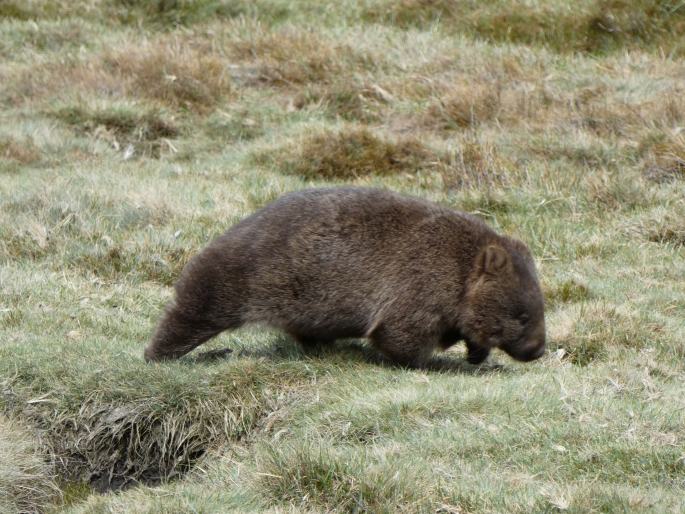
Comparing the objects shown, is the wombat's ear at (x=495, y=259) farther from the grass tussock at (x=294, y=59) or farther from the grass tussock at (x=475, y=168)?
the grass tussock at (x=294, y=59)

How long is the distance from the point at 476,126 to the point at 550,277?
3.28 metres

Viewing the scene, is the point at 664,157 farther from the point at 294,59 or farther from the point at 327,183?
the point at 294,59

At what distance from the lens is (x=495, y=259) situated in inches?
229

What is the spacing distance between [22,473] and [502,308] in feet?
8.64

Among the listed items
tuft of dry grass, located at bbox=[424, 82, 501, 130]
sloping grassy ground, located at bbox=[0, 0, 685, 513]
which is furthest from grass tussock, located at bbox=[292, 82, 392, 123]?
tuft of dry grass, located at bbox=[424, 82, 501, 130]

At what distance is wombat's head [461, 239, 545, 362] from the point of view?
19.2 feet

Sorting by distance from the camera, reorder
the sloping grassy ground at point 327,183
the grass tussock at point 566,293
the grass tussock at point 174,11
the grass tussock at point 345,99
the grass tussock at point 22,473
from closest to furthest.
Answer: the sloping grassy ground at point 327,183 → the grass tussock at point 22,473 → the grass tussock at point 566,293 → the grass tussock at point 345,99 → the grass tussock at point 174,11

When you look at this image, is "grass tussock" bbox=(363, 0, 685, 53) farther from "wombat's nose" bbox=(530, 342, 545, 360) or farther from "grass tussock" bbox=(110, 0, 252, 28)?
"wombat's nose" bbox=(530, 342, 545, 360)

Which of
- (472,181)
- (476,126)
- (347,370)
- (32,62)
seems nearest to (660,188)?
(472,181)

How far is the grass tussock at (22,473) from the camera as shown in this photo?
509cm

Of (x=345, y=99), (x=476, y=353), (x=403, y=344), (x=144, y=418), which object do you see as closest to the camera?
(x=144, y=418)

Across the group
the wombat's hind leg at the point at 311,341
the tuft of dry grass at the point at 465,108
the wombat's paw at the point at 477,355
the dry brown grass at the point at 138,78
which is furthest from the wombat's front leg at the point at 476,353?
the dry brown grass at the point at 138,78

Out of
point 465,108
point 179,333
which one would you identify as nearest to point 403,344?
point 179,333

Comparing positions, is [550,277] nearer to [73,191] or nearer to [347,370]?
[347,370]
